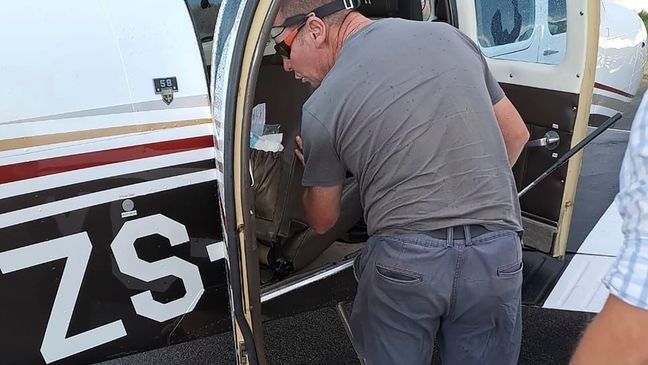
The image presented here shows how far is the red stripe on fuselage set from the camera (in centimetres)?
186

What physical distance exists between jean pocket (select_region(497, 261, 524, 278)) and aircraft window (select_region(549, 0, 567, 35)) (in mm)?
1566

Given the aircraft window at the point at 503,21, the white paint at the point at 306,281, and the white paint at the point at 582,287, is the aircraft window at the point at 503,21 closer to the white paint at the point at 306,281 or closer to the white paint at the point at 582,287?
the white paint at the point at 582,287

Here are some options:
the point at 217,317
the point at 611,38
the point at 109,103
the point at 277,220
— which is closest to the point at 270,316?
the point at 217,317

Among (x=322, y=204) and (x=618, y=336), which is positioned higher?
(x=618, y=336)

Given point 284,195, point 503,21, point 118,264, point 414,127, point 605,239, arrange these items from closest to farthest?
point 414,127, point 118,264, point 284,195, point 605,239, point 503,21

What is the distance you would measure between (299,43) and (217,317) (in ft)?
3.65

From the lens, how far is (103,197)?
2.00 meters

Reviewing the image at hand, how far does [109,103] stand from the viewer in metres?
1.97

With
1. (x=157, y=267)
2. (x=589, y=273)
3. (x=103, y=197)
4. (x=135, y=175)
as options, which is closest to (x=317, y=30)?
(x=135, y=175)

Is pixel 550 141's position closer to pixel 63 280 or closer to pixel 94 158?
pixel 94 158

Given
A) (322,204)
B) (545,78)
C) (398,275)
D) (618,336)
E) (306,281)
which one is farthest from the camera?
(545,78)

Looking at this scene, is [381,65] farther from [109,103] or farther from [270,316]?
[270,316]

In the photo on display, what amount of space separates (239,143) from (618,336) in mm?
1155

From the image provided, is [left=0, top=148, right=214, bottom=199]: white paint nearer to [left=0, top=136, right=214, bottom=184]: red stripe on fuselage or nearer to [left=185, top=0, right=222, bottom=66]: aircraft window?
[left=0, top=136, right=214, bottom=184]: red stripe on fuselage
